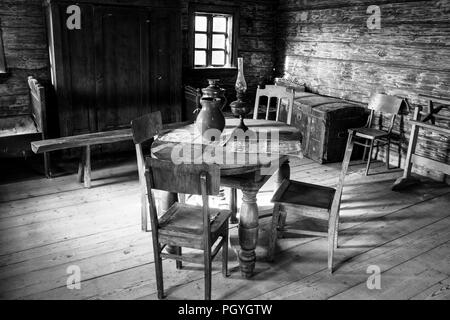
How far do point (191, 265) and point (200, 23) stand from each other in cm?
425

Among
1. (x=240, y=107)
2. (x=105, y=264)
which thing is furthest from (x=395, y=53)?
(x=105, y=264)

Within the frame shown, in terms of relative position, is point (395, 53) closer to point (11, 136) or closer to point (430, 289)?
point (430, 289)

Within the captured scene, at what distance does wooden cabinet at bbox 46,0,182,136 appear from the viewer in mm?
4703

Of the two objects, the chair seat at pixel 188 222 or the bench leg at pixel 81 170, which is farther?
the bench leg at pixel 81 170

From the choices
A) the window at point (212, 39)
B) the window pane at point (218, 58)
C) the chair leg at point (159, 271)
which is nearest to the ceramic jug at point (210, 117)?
the chair leg at point (159, 271)


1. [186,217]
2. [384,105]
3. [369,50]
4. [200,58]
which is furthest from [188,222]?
[200,58]

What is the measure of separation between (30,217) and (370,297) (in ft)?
9.30

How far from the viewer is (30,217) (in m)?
3.59

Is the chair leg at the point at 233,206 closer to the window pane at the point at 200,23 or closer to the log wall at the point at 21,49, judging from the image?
the log wall at the point at 21,49

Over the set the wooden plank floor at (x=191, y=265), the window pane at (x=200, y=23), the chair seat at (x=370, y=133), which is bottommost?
the wooden plank floor at (x=191, y=265)

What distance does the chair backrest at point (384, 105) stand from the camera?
4789mm

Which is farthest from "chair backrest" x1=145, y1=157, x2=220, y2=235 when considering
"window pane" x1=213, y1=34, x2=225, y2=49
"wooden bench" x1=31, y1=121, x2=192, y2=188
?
"window pane" x1=213, y1=34, x2=225, y2=49

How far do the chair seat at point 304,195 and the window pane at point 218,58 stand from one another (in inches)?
145

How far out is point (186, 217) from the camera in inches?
102
